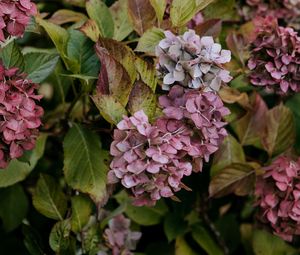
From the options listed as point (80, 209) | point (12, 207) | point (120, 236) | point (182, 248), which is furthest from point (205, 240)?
point (12, 207)

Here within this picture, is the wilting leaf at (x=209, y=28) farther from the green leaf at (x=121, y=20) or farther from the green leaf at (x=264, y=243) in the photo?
the green leaf at (x=264, y=243)

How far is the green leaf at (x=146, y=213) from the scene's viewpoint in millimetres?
1563

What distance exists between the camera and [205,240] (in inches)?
61.5

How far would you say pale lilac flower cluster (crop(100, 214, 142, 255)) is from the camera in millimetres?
1412

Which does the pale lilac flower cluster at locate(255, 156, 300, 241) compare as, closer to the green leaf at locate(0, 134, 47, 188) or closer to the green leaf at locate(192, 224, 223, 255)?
the green leaf at locate(192, 224, 223, 255)

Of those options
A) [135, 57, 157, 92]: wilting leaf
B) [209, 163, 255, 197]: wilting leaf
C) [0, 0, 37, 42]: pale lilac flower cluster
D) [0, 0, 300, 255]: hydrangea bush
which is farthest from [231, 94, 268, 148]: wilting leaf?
[0, 0, 37, 42]: pale lilac flower cluster

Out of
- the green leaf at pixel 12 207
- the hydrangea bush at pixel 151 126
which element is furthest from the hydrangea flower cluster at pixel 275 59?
the green leaf at pixel 12 207

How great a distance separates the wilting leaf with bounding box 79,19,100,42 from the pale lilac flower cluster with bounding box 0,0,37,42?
141 millimetres

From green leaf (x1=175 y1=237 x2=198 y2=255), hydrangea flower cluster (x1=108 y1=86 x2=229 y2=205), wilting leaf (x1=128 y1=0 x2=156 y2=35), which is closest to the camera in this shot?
hydrangea flower cluster (x1=108 y1=86 x2=229 y2=205)

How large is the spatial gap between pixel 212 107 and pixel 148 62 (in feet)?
0.61

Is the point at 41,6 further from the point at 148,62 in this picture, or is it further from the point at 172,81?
the point at 172,81

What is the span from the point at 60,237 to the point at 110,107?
0.33 metres

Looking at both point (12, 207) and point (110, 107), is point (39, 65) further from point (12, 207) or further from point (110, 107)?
point (12, 207)

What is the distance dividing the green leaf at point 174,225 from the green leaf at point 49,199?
278 millimetres
